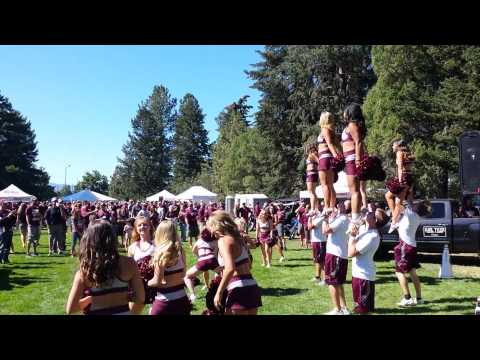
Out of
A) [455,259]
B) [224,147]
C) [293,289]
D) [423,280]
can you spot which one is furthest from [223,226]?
[224,147]

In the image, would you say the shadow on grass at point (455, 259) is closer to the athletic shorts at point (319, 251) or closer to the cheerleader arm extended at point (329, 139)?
the athletic shorts at point (319, 251)

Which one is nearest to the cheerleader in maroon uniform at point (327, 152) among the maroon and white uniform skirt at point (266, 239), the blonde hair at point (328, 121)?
the blonde hair at point (328, 121)

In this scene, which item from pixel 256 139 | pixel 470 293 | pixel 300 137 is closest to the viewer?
pixel 470 293

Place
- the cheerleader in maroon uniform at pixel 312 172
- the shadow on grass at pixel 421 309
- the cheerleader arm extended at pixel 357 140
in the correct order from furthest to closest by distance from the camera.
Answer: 1. the cheerleader in maroon uniform at pixel 312 172
2. the shadow on grass at pixel 421 309
3. the cheerleader arm extended at pixel 357 140

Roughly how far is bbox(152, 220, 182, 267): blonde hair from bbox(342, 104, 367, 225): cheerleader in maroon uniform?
250 centimetres

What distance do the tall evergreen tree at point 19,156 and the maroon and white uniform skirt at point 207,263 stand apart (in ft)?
146

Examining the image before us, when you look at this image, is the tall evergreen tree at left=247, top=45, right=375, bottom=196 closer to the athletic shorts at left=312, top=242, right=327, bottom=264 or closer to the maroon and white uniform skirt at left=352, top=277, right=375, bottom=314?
the athletic shorts at left=312, top=242, right=327, bottom=264

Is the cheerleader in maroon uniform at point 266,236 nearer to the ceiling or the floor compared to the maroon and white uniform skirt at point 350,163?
nearer to the floor

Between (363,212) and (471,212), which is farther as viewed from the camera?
(471,212)

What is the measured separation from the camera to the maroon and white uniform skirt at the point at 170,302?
4223mm
